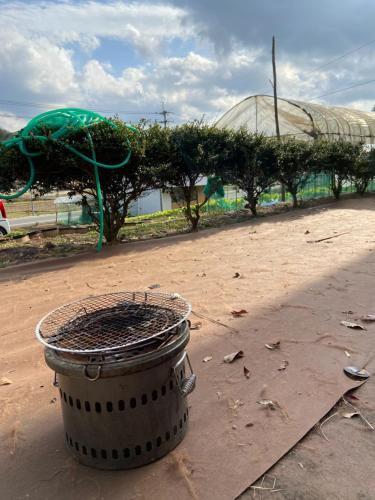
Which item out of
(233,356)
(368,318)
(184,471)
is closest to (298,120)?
(368,318)

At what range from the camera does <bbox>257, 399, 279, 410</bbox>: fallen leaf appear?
2.47m

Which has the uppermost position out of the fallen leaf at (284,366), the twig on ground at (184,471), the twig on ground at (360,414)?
the fallen leaf at (284,366)

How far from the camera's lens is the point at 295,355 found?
3088mm

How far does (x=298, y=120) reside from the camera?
20.8 metres

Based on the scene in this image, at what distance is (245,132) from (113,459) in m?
10.8

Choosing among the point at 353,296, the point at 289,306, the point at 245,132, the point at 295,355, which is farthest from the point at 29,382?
the point at 245,132

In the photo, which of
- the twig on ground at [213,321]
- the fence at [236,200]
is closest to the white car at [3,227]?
the fence at [236,200]

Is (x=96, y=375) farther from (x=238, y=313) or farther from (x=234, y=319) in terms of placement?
(x=238, y=313)

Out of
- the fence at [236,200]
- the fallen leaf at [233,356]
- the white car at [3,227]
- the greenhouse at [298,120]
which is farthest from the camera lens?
the greenhouse at [298,120]

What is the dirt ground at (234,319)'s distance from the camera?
1.97 m

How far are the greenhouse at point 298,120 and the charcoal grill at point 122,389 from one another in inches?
745

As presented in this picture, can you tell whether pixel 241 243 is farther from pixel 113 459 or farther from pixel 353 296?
pixel 113 459

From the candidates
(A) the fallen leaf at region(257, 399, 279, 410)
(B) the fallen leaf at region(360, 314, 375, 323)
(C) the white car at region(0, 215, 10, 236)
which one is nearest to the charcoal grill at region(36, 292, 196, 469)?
(A) the fallen leaf at region(257, 399, 279, 410)

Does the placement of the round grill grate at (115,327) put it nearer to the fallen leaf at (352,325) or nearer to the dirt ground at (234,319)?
the dirt ground at (234,319)
